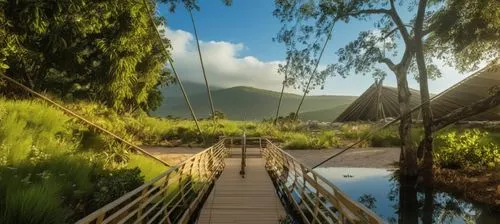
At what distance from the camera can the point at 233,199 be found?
33.8 feet

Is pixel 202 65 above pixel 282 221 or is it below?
above

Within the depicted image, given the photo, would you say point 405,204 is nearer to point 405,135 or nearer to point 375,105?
point 405,135

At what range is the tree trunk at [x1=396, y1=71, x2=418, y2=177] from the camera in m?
14.8

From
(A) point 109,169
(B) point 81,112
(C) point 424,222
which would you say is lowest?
(C) point 424,222

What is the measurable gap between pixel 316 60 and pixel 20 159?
39.2 ft

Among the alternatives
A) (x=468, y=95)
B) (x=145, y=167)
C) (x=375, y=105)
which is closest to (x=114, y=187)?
(x=145, y=167)

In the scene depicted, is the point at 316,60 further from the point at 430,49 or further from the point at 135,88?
the point at 135,88

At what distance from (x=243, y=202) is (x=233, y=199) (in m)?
0.46

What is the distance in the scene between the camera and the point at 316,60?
17.4 m

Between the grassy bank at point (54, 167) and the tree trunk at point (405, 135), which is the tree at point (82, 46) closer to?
the grassy bank at point (54, 167)

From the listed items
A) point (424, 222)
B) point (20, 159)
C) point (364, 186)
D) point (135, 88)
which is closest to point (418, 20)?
point (364, 186)

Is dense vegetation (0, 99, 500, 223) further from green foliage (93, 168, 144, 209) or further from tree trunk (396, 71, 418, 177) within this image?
tree trunk (396, 71, 418, 177)

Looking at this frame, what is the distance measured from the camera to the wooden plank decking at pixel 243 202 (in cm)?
832

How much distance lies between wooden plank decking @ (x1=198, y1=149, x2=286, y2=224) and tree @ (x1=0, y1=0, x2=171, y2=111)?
5994 millimetres
